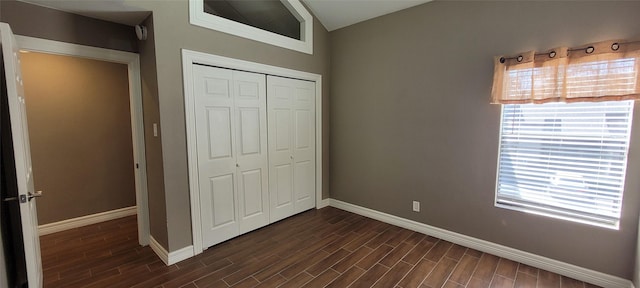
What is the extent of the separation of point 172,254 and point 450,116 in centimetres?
311

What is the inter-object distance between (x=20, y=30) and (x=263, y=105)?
2.05 meters

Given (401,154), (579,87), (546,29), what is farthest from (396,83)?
(579,87)

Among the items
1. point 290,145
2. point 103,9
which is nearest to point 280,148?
point 290,145

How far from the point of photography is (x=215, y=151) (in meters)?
2.79

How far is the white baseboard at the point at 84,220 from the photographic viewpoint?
3.16m

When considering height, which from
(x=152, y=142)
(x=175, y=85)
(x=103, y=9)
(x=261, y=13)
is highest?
(x=261, y=13)

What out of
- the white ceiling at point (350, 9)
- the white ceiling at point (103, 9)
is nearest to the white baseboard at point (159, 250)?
the white ceiling at point (103, 9)

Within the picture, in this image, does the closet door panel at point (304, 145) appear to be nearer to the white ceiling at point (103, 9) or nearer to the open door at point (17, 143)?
the white ceiling at point (103, 9)

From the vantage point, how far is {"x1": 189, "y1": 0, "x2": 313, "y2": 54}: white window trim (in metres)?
2.54

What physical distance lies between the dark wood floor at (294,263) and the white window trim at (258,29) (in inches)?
89.5

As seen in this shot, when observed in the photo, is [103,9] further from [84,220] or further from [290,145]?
[84,220]

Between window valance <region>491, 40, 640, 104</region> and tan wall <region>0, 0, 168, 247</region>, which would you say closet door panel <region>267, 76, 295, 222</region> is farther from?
window valance <region>491, 40, 640, 104</region>

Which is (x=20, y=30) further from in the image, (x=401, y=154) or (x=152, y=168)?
(x=401, y=154)

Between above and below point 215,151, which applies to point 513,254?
below
